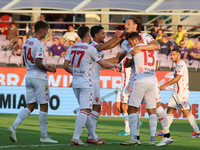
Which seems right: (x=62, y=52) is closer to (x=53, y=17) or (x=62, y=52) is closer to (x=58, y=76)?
(x=58, y=76)

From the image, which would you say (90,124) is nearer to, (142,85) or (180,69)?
A: (142,85)

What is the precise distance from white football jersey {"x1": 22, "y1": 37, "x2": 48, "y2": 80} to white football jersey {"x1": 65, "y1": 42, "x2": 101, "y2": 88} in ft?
2.08

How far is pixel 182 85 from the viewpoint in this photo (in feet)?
37.6

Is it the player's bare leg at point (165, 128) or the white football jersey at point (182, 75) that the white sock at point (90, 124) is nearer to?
the player's bare leg at point (165, 128)

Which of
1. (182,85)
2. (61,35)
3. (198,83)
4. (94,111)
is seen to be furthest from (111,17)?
(94,111)

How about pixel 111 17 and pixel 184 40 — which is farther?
pixel 111 17

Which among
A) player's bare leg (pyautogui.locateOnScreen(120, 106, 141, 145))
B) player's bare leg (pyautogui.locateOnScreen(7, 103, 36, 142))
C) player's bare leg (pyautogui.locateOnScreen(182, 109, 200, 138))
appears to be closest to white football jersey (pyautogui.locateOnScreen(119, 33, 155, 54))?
player's bare leg (pyautogui.locateOnScreen(120, 106, 141, 145))

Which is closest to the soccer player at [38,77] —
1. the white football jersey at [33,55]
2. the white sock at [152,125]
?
the white football jersey at [33,55]

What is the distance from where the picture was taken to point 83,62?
8.38 m

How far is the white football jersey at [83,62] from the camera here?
8.37 metres

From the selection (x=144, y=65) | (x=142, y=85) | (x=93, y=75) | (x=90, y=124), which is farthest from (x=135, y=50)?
(x=90, y=124)

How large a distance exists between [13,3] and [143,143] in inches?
627

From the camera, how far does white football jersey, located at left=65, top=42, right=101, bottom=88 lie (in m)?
8.37

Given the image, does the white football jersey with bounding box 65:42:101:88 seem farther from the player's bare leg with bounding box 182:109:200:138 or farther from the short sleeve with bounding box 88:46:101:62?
the player's bare leg with bounding box 182:109:200:138
